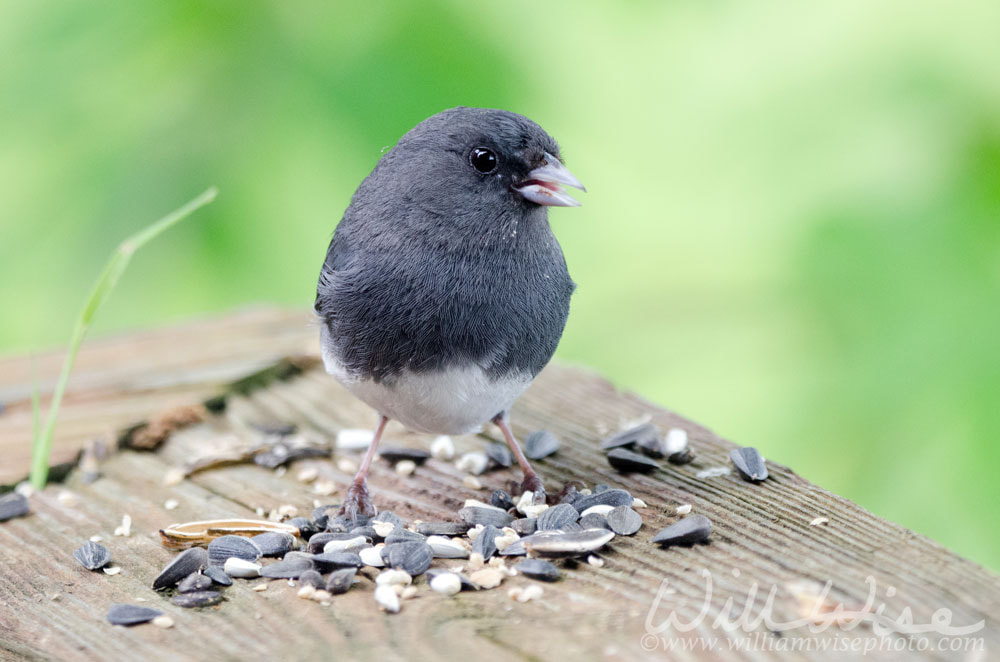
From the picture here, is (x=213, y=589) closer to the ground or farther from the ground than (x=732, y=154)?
closer to the ground

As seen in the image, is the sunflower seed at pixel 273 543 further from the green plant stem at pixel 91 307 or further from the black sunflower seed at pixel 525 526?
the green plant stem at pixel 91 307

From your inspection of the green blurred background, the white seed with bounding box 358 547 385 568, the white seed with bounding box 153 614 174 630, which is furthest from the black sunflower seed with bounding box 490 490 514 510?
the green blurred background

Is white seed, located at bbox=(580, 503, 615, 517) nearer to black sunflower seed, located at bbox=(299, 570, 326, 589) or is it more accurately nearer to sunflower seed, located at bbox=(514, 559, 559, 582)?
sunflower seed, located at bbox=(514, 559, 559, 582)

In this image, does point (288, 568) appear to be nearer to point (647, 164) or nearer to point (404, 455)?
point (404, 455)

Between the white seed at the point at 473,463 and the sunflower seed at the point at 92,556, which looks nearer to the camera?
the sunflower seed at the point at 92,556

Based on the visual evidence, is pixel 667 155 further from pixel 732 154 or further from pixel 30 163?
pixel 30 163

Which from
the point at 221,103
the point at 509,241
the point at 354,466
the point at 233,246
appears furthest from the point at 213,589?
the point at 221,103

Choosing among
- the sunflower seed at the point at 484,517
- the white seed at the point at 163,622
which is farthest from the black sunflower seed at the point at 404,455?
the white seed at the point at 163,622
